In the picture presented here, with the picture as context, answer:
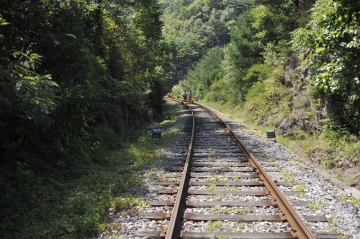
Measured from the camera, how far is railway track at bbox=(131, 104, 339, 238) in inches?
182

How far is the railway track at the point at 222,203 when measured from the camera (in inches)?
182

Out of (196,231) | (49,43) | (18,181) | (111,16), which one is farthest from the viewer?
(111,16)

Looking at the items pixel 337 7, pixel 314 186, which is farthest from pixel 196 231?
pixel 337 7

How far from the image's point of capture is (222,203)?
18.7 feet

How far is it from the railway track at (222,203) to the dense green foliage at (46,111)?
140cm

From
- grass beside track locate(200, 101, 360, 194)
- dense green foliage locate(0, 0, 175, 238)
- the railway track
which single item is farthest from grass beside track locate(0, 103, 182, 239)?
grass beside track locate(200, 101, 360, 194)

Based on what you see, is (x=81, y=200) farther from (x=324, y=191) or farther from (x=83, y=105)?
(x=324, y=191)

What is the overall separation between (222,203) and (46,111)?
3408mm

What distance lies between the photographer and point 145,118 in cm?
1920

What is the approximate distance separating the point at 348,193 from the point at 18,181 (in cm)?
632

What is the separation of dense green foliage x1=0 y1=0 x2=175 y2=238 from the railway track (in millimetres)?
1399

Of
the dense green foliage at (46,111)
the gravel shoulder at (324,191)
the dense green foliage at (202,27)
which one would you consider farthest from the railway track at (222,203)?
the dense green foliage at (202,27)

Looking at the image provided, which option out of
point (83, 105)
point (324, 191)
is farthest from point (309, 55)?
point (83, 105)

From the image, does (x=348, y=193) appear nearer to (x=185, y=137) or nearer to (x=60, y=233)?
(x=60, y=233)
